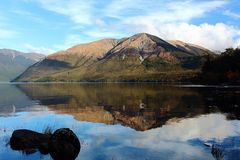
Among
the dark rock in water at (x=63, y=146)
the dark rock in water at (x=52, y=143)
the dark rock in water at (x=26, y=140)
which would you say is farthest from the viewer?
the dark rock in water at (x=26, y=140)

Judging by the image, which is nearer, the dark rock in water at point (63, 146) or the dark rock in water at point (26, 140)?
the dark rock in water at point (63, 146)

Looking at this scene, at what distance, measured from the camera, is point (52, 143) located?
33688 millimetres

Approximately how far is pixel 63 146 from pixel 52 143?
1.40m

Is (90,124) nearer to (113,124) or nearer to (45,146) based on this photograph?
(113,124)

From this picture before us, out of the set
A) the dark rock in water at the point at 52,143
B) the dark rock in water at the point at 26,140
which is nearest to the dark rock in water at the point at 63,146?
the dark rock in water at the point at 52,143

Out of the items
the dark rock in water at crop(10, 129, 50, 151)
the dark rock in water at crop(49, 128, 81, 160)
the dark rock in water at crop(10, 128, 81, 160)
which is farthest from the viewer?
the dark rock in water at crop(10, 129, 50, 151)

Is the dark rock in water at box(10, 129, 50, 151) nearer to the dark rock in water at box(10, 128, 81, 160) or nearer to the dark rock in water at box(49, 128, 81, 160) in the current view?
the dark rock in water at box(10, 128, 81, 160)

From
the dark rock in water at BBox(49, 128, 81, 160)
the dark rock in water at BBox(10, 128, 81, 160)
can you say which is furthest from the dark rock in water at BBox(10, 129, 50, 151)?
the dark rock in water at BBox(49, 128, 81, 160)

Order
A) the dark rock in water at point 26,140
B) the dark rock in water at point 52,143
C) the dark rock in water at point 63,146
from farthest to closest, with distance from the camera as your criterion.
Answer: the dark rock in water at point 26,140 < the dark rock in water at point 52,143 < the dark rock in water at point 63,146

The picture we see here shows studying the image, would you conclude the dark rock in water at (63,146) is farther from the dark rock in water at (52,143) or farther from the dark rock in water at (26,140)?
the dark rock in water at (26,140)

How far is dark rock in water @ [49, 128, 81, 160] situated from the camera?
32469mm

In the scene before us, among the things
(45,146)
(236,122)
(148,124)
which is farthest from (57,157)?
(236,122)

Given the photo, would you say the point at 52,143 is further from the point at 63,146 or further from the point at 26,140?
the point at 26,140

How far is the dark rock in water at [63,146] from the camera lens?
3247 cm
